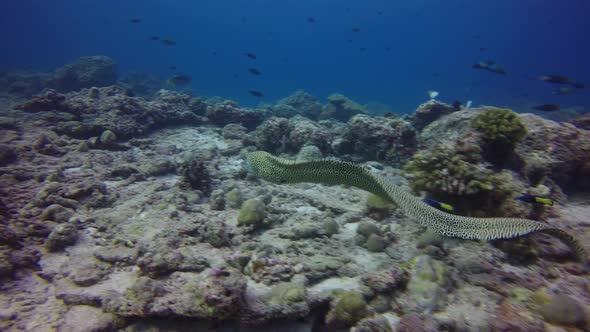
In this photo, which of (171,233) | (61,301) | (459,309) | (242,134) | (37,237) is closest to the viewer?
(459,309)

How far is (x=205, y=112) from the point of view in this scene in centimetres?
1309

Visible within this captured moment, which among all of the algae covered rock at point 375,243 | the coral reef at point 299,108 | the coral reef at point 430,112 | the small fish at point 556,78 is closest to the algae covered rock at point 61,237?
the algae covered rock at point 375,243

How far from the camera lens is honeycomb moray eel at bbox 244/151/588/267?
3875 millimetres

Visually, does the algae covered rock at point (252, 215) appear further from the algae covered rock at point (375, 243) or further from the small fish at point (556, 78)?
the small fish at point (556, 78)

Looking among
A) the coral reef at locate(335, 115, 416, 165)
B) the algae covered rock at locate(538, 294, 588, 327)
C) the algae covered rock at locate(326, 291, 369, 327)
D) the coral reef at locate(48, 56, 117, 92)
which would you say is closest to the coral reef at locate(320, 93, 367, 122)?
the coral reef at locate(335, 115, 416, 165)

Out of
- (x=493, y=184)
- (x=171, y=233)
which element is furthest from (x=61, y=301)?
(x=493, y=184)

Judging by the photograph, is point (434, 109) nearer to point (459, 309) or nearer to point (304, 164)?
point (304, 164)

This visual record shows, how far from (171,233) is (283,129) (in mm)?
5881

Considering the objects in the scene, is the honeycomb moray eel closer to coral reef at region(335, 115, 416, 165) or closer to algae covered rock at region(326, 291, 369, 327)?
algae covered rock at region(326, 291, 369, 327)

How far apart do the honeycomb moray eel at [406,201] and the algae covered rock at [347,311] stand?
1868 millimetres

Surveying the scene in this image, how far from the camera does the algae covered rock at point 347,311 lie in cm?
287

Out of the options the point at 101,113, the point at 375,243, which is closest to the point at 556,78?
the point at 375,243

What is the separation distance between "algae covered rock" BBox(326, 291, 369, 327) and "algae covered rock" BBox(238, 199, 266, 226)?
6.62ft

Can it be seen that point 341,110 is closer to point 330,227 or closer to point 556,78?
point 556,78
